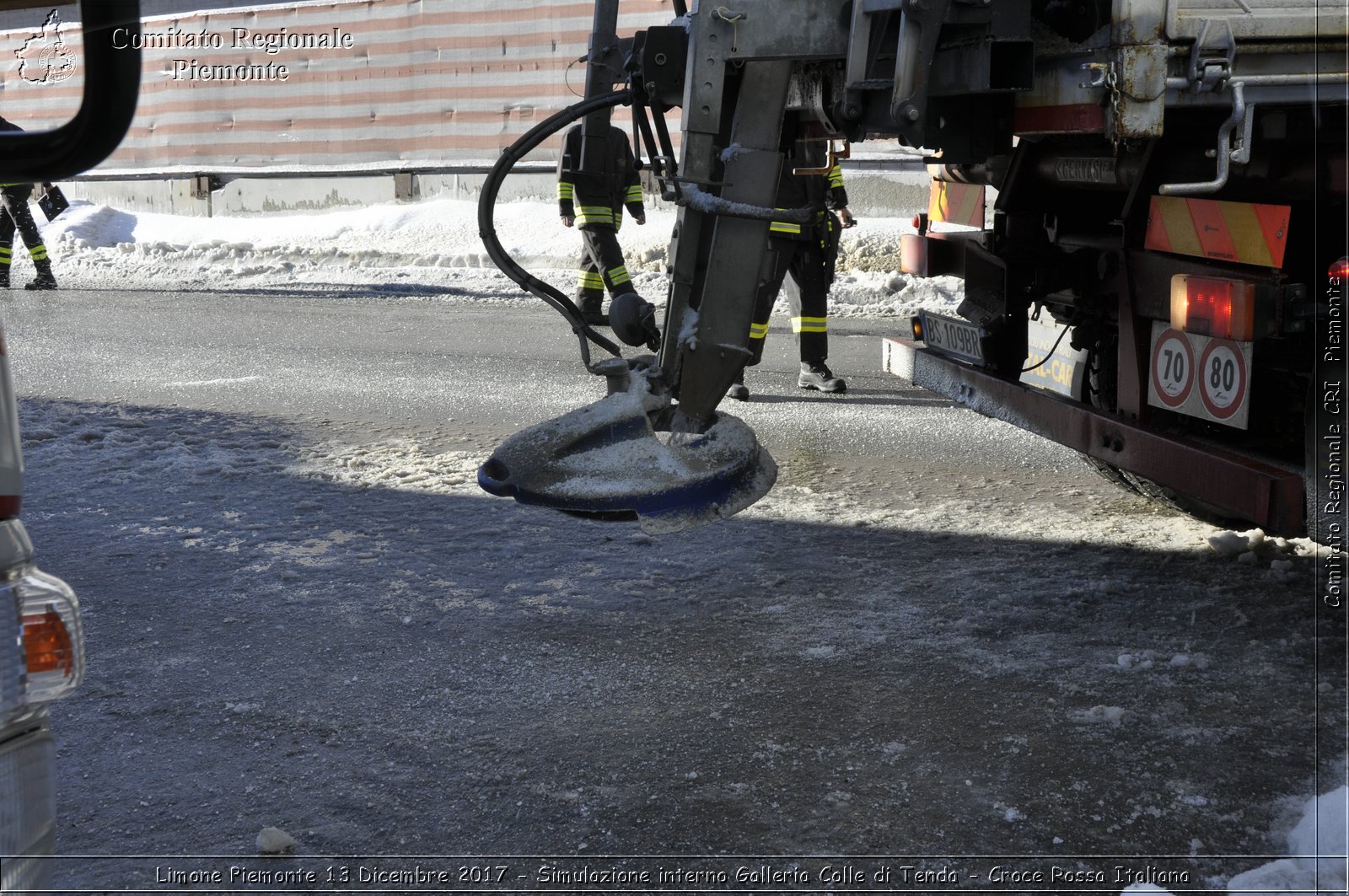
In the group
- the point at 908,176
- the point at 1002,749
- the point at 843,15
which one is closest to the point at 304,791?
the point at 1002,749

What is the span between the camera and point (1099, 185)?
13.4ft

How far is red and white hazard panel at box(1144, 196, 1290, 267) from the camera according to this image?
10.7ft

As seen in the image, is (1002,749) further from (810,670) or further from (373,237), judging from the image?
(373,237)

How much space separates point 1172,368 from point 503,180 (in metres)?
2.10

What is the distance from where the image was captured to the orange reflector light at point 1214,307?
3.28 metres

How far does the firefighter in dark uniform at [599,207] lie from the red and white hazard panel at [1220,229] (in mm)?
4887

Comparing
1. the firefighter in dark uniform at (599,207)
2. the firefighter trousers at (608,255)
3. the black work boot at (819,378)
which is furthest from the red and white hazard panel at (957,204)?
the firefighter trousers at (608,255)

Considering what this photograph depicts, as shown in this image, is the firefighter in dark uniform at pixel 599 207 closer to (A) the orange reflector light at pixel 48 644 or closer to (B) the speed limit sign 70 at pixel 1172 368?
(B) the speed limit sign 70 at pixel 1172 368

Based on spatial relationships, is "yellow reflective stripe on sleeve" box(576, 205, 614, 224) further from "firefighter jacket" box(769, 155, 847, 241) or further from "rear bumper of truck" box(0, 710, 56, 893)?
"rear bumper of truck" box(0, 710, 56, 893)

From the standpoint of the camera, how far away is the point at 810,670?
3.33 m

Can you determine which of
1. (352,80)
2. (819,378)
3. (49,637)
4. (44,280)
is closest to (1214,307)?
(49,637)

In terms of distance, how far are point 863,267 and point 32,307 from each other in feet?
25.7

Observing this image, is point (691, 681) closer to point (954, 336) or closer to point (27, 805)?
point (27, 805)

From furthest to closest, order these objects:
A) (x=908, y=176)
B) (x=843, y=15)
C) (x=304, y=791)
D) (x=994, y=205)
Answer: (x=908, y=176), (x=994, y=205), (x=843, y=15), (x=304, y=791)
